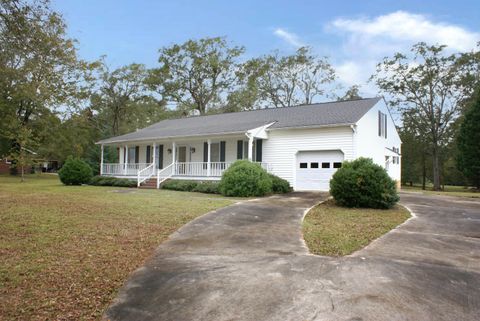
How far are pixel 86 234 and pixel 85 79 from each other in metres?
30.8

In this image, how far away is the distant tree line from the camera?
31.3 m

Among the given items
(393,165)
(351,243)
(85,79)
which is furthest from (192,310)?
(85,79)

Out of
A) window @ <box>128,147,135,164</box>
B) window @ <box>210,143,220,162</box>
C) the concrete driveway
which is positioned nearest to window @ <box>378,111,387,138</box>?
window @ <box>210,143,220,162</box>

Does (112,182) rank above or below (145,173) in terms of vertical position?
below

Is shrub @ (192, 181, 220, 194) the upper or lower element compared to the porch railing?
lower

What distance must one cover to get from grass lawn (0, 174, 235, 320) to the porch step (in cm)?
966

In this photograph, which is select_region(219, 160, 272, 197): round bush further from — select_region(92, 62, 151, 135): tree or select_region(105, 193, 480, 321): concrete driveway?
select_region(92, 62, 151, 135): tree

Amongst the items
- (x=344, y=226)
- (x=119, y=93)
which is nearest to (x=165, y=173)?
(x=344, y=226)

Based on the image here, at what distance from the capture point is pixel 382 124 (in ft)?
66.9

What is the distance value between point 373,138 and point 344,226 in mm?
11700

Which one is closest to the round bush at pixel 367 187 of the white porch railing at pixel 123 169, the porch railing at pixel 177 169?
the porch railing at pixel 177 169

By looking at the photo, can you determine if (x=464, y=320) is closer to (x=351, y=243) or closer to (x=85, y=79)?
(x=351, y=243)

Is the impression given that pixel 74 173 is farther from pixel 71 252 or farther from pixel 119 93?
pixel 119 93

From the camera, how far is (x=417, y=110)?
3378cm
